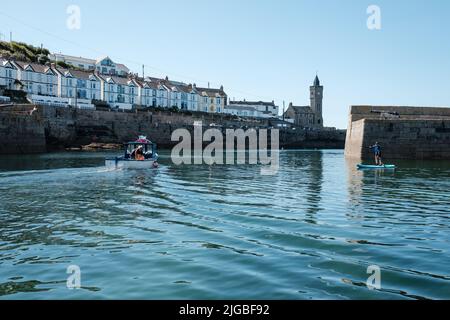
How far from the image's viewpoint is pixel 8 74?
269 ft

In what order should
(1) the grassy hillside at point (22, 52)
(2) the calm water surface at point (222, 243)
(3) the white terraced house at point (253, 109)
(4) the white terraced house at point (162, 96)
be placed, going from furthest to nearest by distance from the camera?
(3) the white terraced house at point (253, 109) → (4) the white terraced house at point (162, 96) → (1) the grassy hillside at point (22, 52) → (2) the calm water surface at point (222, 243)

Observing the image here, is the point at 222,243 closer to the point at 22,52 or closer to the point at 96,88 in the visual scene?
the point at 96,88

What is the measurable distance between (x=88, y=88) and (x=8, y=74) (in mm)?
16229

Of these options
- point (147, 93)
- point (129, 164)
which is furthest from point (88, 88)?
point (129, 164)

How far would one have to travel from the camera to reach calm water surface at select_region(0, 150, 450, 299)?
7.72 m

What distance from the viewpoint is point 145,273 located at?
845 centimetres

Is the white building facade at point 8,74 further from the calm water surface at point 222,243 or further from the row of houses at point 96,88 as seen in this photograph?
the calm water surface at point 222,243

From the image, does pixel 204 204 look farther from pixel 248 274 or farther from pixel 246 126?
pixel 246 126

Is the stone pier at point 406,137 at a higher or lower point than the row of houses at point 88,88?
lower

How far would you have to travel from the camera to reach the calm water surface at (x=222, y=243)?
772 cm

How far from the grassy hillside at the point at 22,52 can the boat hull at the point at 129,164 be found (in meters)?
66.4

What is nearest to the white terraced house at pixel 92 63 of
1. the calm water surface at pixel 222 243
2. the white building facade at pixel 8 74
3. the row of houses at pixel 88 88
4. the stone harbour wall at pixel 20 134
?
the row of houses at pixel 88 88
